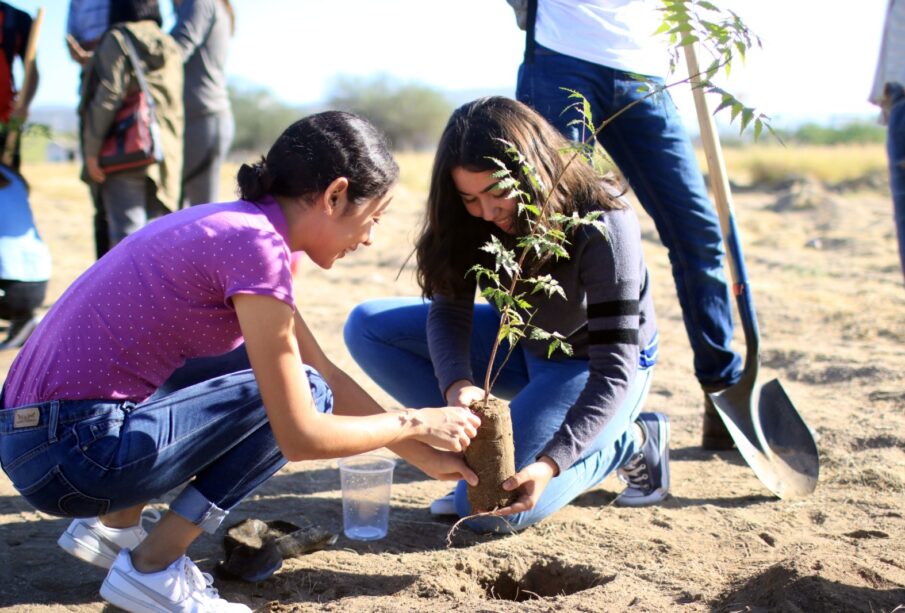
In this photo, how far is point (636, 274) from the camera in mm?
2633

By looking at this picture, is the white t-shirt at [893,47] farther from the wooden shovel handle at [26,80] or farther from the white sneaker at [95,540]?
the wooden shovel handle at [26,80]

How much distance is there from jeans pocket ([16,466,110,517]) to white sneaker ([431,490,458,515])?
1130 mm

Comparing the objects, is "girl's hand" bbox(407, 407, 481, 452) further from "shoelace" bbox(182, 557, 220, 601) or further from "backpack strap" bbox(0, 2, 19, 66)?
"backpack strap" bbox(0, 2, 19, 66)

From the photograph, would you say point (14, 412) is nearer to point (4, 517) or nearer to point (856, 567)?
point (4, 517)

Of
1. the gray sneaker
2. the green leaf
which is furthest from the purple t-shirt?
the gray sneaker

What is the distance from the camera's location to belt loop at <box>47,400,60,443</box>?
6.61 feet

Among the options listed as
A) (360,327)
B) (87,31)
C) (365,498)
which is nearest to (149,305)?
(365,498)

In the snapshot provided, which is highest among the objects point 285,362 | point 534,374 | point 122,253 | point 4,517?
point 122,253

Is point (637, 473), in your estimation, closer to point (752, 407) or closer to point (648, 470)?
point (648, 470)

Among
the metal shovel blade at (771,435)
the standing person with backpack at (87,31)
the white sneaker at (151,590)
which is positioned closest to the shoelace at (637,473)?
the metal shovel blade at (771,435)

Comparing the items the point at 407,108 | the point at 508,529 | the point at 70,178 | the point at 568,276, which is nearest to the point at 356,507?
the point at 508,529

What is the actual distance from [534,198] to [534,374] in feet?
2.45

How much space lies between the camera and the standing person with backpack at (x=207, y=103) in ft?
16.9

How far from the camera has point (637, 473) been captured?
3092 millimetres
